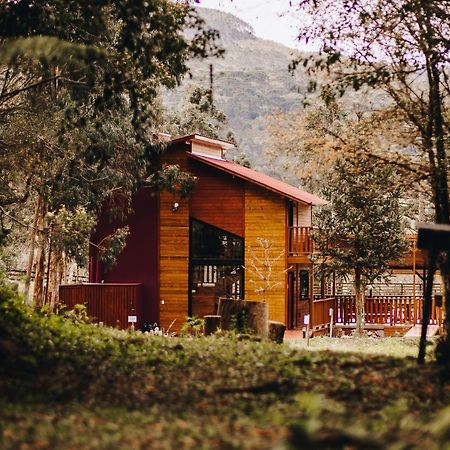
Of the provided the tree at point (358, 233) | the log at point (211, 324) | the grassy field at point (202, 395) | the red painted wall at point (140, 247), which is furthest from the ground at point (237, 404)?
the red painted wall at point (140, 247)

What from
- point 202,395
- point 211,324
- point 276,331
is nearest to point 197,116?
point 211,324

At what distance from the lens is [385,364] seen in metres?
10.0

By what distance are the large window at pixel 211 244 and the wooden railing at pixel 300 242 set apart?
215cm

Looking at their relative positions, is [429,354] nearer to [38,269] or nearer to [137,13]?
[137,13]

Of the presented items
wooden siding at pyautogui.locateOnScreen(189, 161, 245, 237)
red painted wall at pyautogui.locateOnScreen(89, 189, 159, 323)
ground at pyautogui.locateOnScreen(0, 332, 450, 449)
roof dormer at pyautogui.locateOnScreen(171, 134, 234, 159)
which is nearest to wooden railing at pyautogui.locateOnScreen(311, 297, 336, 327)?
wooden siding at pyautogui.locateOnScreen(189, 161, 245, 237)

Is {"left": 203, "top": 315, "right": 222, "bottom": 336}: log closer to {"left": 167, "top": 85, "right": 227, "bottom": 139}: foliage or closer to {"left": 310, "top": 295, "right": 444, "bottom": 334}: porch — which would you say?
{"left": 310, "top": 295, "right": 444, "bottom": 334}: porch

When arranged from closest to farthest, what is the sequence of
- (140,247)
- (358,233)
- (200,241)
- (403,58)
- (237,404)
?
(237,404)
(403,58)
(358,233)
(200,241)
(140,247)

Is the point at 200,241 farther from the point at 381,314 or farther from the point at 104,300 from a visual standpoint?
the point at 381,314

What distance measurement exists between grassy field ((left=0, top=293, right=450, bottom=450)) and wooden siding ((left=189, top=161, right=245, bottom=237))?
24.2m

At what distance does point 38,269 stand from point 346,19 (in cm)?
2155

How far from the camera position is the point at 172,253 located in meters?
37.2

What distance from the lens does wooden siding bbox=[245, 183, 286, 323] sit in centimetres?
3609

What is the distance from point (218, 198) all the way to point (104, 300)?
6.33 metres

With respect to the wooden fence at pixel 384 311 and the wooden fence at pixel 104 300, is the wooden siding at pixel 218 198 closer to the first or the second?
the wooden fence at pixel 104 300
